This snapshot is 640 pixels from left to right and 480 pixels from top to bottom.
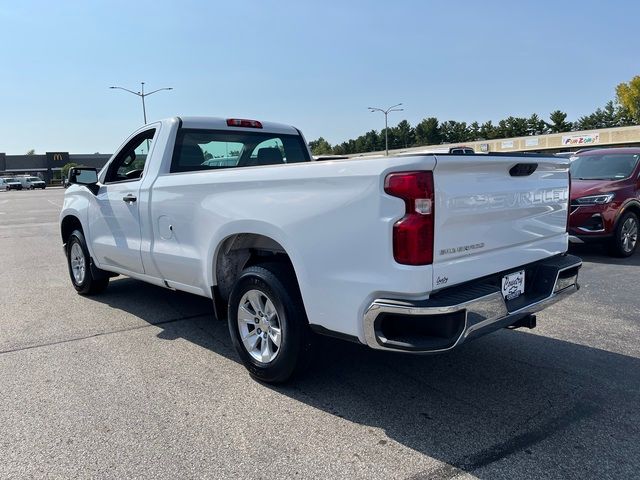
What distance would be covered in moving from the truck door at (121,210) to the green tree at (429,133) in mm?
106745

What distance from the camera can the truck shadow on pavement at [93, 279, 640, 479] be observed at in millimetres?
2883

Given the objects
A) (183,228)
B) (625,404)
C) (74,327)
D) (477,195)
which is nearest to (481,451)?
(625,404)

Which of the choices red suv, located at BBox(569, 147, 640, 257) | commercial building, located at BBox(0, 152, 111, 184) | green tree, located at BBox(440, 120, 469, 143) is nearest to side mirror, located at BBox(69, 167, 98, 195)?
red suv, located at BBox(569, 147, 640, 257)

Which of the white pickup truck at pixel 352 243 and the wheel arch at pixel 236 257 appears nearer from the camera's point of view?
the white pickup truck at pixel 352 243

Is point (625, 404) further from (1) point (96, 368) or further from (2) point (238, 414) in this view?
(1) point (96, 368)

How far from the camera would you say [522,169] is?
358cm

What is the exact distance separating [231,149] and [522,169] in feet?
9.81

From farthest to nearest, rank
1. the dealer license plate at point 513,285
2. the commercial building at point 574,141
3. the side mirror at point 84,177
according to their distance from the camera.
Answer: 1. the commercial building at point 574,141
2. the side mirror at point 84,177
3. the dealer license plate at point 513,285

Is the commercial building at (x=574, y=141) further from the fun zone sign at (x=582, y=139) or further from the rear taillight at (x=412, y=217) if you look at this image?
the rear taillight at (x=412, y=217)

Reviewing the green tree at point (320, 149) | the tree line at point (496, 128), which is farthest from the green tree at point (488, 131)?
the green tree at point (320, 149)

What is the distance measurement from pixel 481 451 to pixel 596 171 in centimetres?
822

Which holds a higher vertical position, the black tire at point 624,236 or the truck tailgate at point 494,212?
the truck tailgate at point 494,212

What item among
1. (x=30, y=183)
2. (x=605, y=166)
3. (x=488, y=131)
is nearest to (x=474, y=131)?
(x=488, y=131)

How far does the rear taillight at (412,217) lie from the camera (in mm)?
2873
